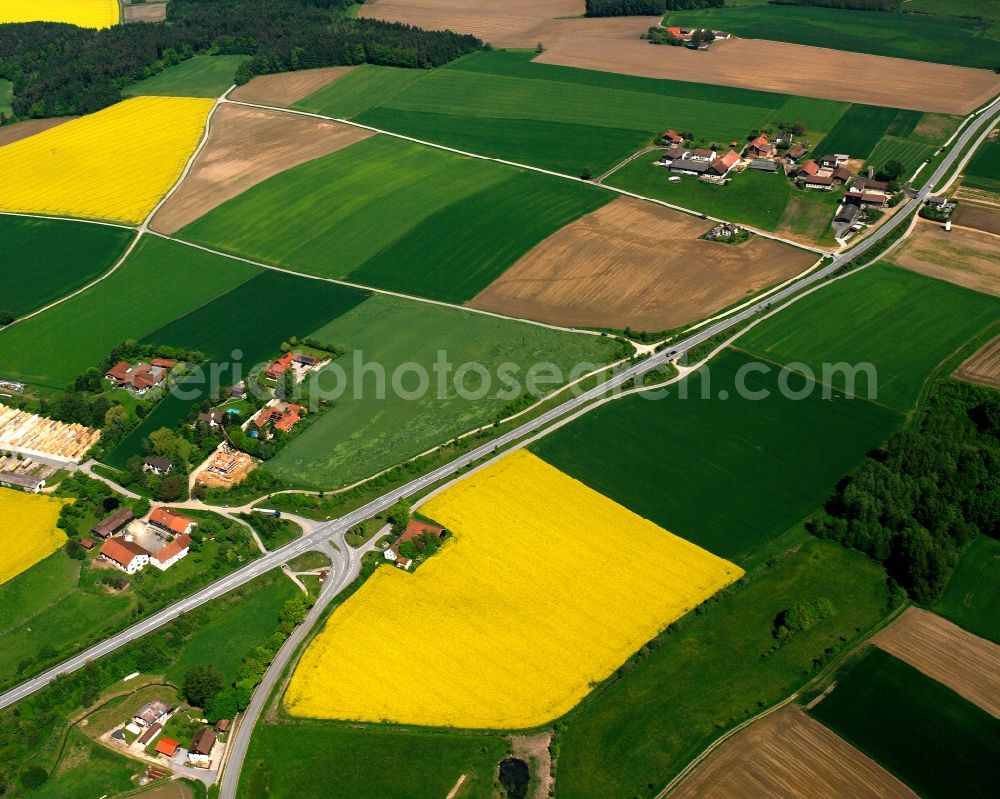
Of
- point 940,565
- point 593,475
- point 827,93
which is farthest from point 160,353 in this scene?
point 827,93

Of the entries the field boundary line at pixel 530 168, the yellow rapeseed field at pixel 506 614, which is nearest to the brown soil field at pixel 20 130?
the field boundary line at pixel 530 168

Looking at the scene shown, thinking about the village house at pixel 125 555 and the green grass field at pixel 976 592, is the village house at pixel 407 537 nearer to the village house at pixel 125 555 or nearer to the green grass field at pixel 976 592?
the village house at pixel 125 555

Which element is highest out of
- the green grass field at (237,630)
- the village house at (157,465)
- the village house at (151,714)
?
the village house at (157,465)

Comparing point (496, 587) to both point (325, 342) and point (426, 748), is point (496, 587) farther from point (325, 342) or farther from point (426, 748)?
point (325, 342)

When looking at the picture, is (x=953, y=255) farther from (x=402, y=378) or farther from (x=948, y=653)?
(x=402, y=378)

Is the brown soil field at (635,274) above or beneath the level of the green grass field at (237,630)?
above

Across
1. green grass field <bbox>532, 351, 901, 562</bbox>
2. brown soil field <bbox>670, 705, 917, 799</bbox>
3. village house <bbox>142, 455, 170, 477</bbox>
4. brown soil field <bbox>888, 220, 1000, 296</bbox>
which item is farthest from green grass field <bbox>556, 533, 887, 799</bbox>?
brown soil field <bbox>888, 220, 1000, 296</bbox>
